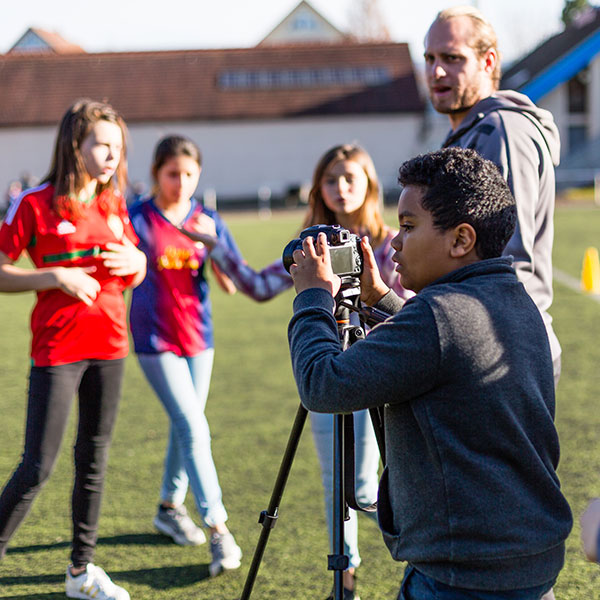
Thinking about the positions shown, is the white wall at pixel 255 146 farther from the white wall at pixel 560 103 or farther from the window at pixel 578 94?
the window at pixel 578 94

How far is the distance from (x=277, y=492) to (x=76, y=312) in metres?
1.25

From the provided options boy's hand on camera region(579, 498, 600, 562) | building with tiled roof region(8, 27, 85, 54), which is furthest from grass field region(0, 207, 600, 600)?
building with tiled roof region(8, 27, 85, 54)

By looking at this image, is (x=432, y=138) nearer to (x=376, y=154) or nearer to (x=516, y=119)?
(x=376, y=154)

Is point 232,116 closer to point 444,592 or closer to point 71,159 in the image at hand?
point 71,159

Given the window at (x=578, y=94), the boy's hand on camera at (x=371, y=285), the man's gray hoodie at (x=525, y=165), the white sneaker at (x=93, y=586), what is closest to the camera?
the boy's hand on camera at (x=371, y=285)

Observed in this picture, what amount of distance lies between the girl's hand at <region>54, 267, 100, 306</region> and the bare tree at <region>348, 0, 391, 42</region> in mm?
63833

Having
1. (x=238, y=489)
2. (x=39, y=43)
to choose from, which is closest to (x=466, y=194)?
(x=238, y=489)

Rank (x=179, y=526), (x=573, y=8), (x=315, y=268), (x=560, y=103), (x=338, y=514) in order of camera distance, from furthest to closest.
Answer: (x=573, y=8), (x=560, y=103), (x=179, y=526), (x=338, y=514), (x=315, y=268)

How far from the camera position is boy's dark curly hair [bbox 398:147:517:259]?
206 cm

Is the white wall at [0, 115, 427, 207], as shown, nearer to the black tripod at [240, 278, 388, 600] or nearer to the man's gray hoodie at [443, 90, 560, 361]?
the man's gray hoodie at [443, 90, 560, 361]

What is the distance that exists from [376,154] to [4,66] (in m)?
18.5

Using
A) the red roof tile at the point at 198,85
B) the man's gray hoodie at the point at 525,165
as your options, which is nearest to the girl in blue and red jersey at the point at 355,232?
the man's gray hoodie at the point at 525,165

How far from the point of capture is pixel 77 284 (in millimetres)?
3426

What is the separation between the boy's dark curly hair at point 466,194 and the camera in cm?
206
